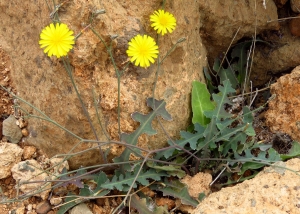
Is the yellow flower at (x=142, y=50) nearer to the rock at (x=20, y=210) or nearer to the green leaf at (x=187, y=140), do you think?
the green leaf at (x=187, y=140)

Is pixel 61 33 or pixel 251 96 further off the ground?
pixel 61 33

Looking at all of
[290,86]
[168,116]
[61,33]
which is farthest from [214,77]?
[61,33]

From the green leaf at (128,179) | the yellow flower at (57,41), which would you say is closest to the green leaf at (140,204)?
the green leaf at (128,179)

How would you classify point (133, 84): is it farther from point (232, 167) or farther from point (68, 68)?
point (232, 167)

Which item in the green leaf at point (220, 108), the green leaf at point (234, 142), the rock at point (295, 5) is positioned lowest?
the green leaf at point (234, 142)

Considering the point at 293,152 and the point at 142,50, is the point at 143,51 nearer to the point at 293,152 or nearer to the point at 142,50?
the point at 142,50
